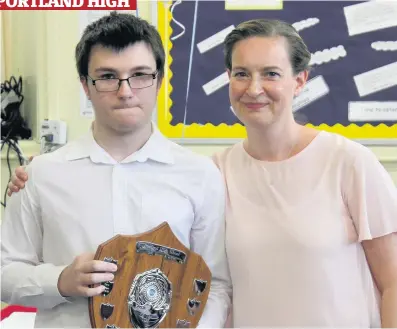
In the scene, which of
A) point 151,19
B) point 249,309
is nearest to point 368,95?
point 151,19

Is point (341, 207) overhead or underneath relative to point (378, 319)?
overhead

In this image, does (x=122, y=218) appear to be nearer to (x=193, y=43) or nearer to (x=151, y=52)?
(x=151, y=52)

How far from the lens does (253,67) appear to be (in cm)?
111

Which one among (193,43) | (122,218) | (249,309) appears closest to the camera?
(122,218)

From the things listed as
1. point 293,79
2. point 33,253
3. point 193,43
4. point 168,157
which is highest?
point 193,43

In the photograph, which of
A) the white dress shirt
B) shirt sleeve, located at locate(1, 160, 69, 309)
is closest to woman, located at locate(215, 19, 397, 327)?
the white dress shirt

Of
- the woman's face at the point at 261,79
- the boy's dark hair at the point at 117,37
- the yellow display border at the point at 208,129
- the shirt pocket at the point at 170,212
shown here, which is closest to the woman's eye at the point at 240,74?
the woman's face at the point at 261,79

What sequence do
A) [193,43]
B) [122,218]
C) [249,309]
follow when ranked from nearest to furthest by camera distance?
[122,218], [249,309], [193,43]

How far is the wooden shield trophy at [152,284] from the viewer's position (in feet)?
3.09

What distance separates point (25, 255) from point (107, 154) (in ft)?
0.85

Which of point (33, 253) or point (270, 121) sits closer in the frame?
point (33, 253)

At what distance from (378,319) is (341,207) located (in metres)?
0.27

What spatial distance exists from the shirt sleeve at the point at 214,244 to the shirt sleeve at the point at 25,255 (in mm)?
292

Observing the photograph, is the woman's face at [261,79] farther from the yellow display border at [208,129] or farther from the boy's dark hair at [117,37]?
the yellow display border at [208,129]
